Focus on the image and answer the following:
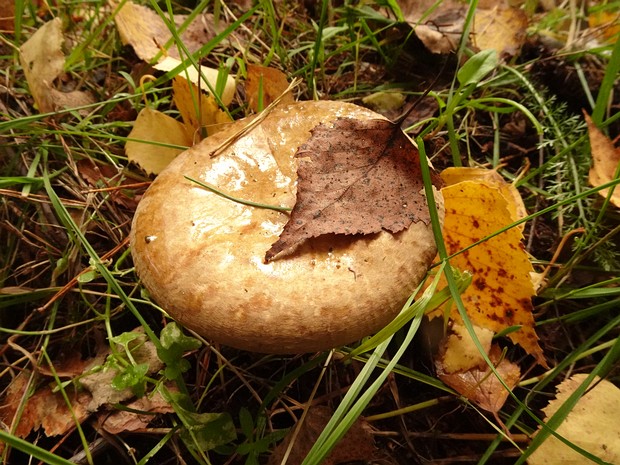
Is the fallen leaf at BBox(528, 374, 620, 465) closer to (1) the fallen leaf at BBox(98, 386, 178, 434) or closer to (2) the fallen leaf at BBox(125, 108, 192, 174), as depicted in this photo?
(1) the fallen leaf at BBox(98, 386, 178, 434)

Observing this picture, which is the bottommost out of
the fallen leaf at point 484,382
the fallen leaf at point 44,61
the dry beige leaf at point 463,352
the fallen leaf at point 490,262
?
the fallen leaf at point 484,382

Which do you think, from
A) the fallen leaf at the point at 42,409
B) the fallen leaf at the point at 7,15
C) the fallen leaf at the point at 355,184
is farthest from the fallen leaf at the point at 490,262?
the fallen leaf at the point at 7,15

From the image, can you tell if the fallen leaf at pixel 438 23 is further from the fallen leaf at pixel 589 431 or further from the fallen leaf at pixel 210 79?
the fallen leaf at pixel 589 431

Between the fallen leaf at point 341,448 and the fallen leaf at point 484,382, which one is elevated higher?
the fallen leaf at point 484,382

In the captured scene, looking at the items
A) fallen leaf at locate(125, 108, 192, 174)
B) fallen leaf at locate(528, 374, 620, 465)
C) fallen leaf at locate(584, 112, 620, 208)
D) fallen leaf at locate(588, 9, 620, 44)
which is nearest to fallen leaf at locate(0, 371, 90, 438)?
fallen leaf at locate(125, 108, 192, 174)

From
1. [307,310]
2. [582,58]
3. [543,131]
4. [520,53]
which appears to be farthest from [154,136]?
[582,58]

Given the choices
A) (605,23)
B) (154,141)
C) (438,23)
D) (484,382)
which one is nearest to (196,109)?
(154,141)

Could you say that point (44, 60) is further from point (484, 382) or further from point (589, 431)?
point (589, 431)

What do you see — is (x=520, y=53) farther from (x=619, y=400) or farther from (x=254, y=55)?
(x=619, y=400)
